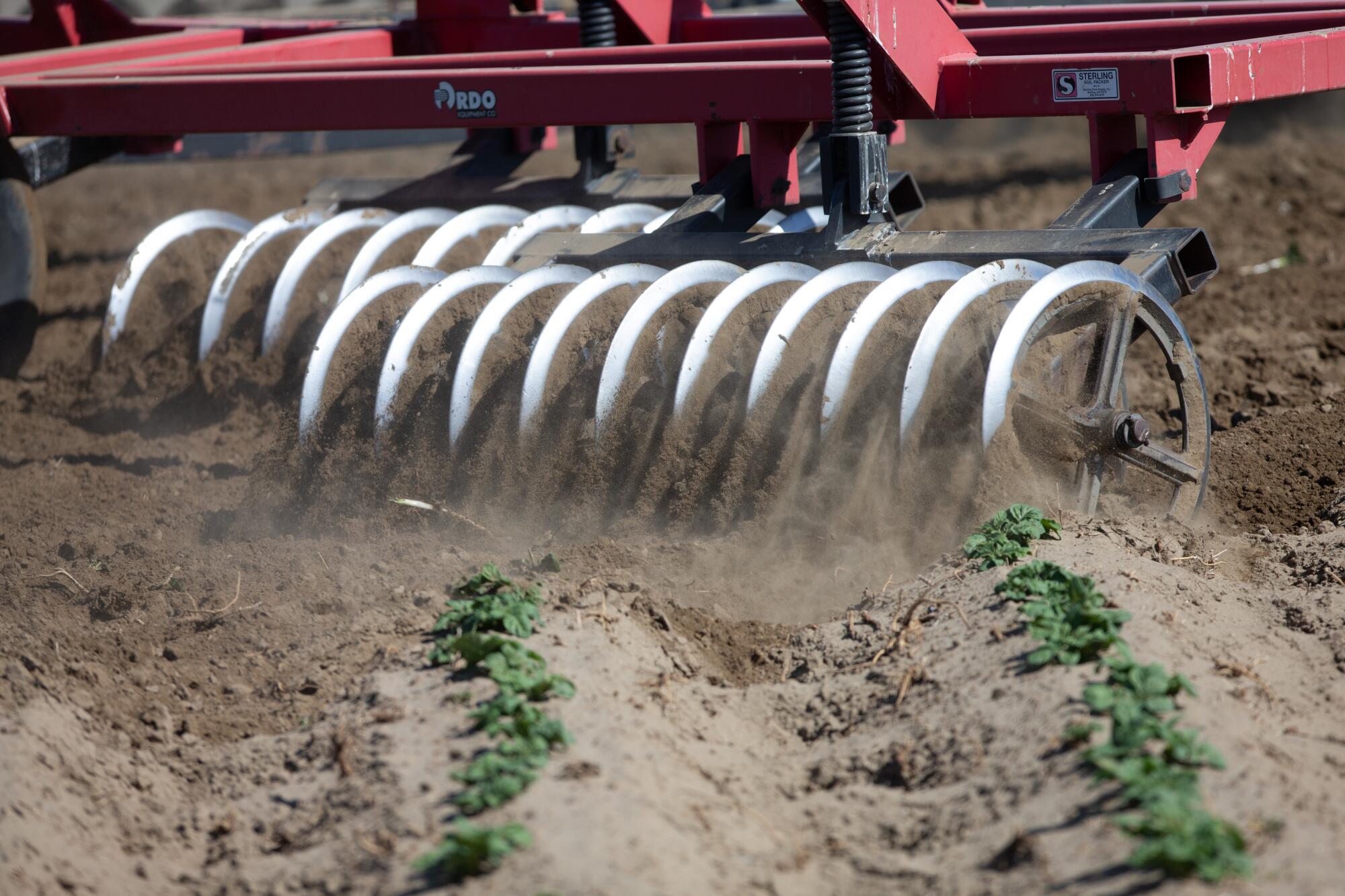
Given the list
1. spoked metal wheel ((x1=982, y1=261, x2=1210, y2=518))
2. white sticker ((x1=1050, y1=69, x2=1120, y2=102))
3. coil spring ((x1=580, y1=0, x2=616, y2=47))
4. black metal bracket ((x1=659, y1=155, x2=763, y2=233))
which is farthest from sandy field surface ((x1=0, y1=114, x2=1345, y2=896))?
coil spring ((x1=580, y1=0, x2=616, y2=47))

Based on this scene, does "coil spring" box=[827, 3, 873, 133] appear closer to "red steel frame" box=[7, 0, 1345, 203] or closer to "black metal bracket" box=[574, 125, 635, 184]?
"red steel frame" box=[7, 0, 1345, 203]

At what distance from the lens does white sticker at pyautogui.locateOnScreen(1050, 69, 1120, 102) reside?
3959 millimetres

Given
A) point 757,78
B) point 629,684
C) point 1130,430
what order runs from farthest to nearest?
point 757,78 → point 1130,430 → point 629,684

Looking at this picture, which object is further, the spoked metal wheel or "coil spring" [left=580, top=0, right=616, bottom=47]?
"coil spring" [left=580, top=0, right=616, bottom=47]

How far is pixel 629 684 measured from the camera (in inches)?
111

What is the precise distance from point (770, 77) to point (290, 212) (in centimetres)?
234

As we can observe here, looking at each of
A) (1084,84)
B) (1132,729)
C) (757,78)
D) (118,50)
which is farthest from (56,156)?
(1132,729)

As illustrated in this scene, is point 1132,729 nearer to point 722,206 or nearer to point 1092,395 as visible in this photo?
point 1092,395

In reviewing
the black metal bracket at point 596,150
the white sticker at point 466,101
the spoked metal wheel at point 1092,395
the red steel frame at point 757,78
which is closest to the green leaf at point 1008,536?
the spoked metal wheel at point 1092,395

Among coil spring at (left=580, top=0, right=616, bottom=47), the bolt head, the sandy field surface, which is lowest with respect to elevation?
the sandy field surface

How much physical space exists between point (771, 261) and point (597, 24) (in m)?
2.13

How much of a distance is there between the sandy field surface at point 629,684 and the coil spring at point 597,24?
2231 millimetres

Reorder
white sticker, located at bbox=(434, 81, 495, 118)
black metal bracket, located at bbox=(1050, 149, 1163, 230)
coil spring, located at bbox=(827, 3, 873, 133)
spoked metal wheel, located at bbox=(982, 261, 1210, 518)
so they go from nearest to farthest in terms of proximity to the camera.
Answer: spoked metal wheel, located at bbox=(982, 261, 1210, 518)
coil spring, located at bbox=(827, 3, 873, 133)
black metal bracket, located at bbox=(1050, 149, 1163, 230)
white sticker, located at bbox=(434, 81, 495, 118)

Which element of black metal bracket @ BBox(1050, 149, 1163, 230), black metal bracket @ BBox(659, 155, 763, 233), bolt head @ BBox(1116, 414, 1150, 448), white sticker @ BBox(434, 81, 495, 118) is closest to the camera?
bolt head @ BBox(1116, 414, 1150, 448)
